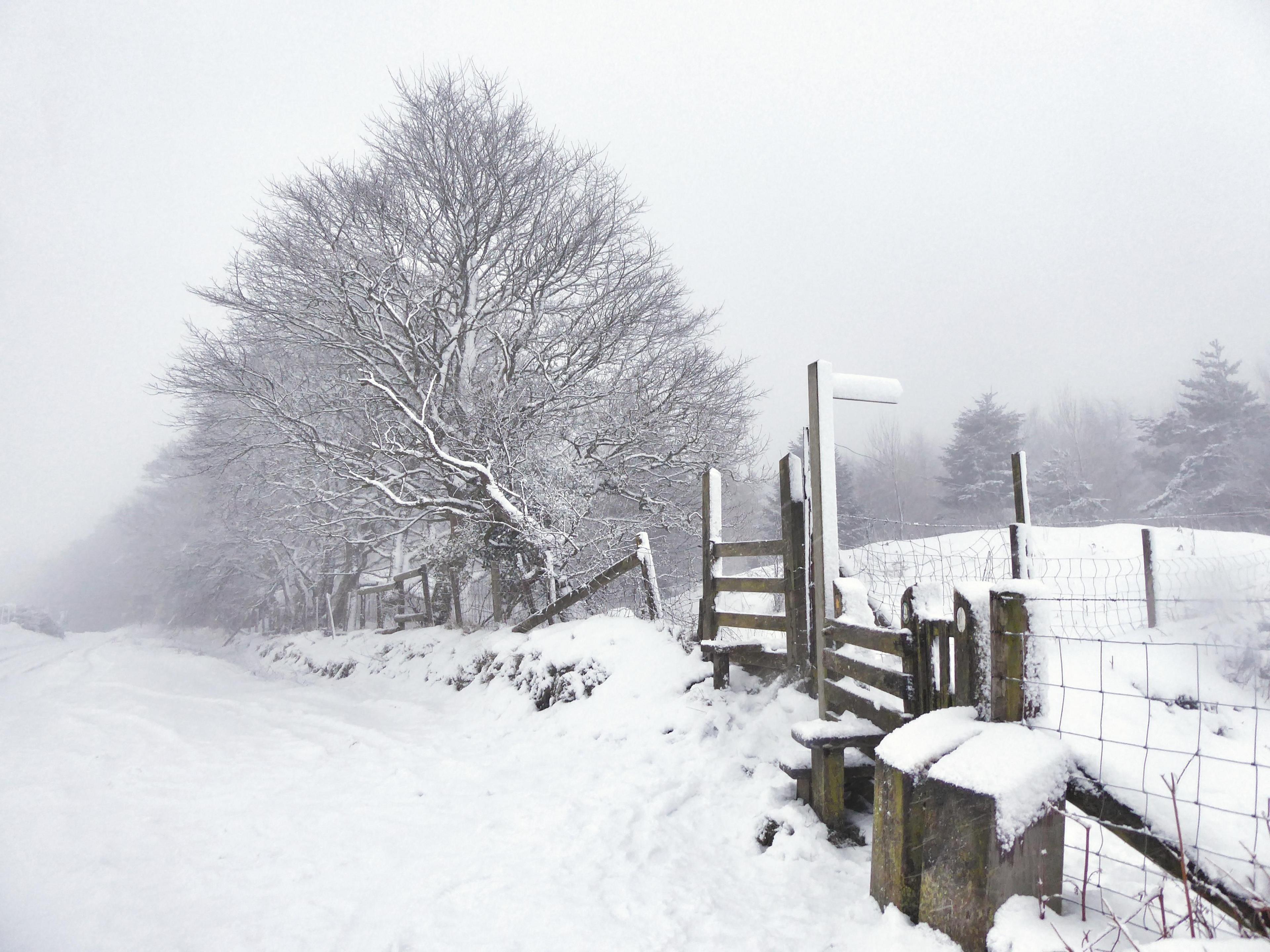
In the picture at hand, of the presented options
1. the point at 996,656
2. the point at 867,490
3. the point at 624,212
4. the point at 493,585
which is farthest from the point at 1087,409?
the point at 996,656

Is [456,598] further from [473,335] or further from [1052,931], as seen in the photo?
[1052,931]

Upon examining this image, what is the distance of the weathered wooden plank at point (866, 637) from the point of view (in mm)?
3395

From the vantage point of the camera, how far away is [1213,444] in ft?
83.5

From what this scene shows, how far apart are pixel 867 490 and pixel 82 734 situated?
141 ft

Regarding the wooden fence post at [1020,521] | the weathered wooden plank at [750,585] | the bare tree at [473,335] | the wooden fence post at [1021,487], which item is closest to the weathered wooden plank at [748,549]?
the weathered wooden plank at [750,585]

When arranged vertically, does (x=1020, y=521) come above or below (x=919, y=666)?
above

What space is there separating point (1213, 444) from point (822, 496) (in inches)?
1218

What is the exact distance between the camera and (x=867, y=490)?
4294cm

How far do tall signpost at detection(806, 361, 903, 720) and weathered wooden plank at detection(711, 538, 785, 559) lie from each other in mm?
505

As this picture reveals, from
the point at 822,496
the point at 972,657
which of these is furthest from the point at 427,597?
the point at 972,657

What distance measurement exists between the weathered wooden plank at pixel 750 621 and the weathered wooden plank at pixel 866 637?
0.86 meters

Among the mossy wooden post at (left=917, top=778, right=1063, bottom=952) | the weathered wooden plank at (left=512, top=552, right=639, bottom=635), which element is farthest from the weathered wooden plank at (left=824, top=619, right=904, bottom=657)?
the weathered wooden plank at (left=512, top=552, right=639, bottom=635)

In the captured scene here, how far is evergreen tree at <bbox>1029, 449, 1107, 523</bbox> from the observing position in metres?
29.4

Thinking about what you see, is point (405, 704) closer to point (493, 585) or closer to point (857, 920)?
point (493, 585)
